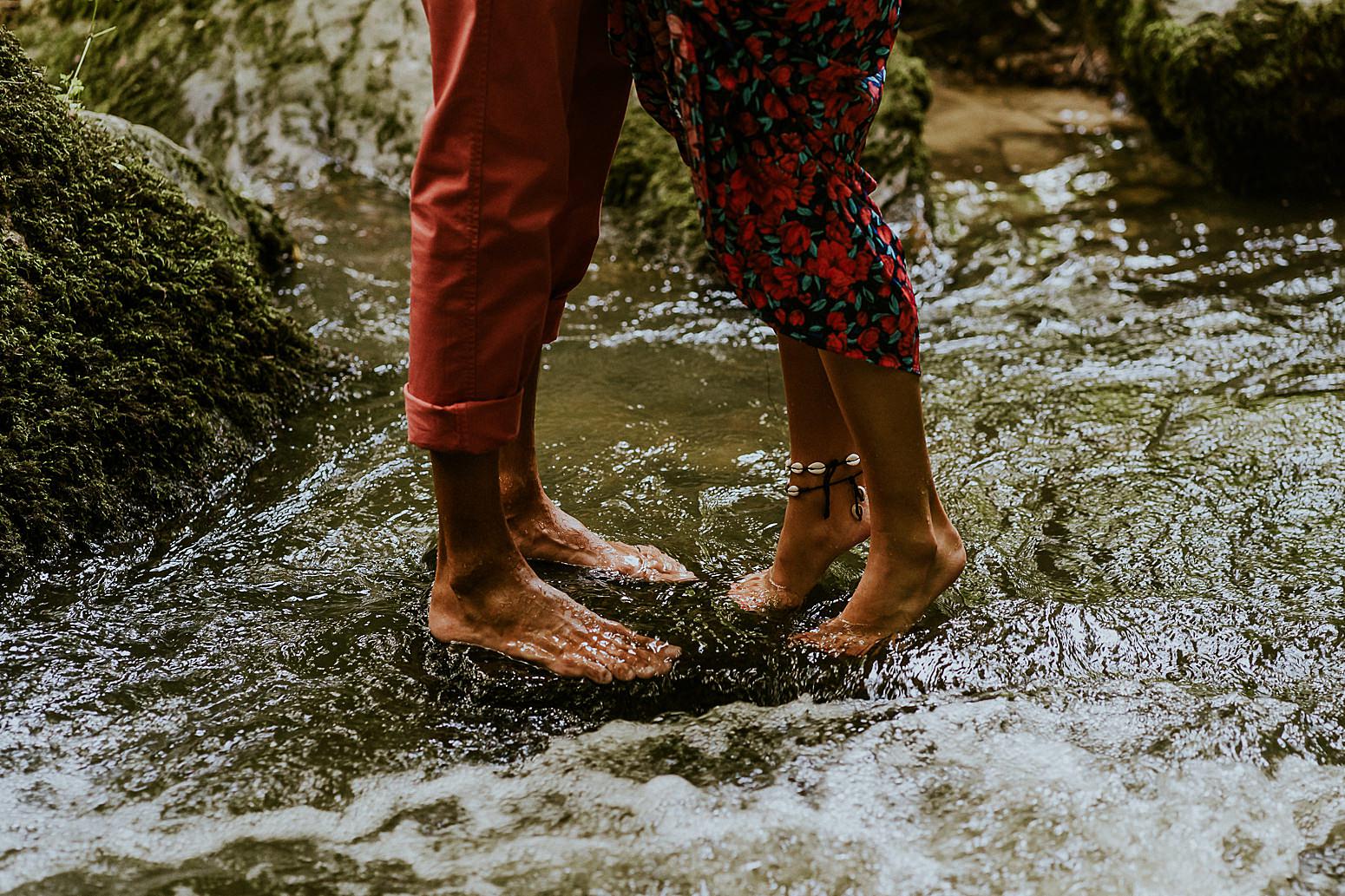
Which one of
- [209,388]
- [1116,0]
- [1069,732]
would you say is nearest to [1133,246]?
Result: [1116,0]

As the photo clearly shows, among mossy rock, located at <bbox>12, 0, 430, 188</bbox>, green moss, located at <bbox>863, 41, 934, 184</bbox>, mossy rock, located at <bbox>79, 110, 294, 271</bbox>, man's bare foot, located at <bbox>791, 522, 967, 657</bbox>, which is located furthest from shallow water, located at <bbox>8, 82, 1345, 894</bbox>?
mossy rock, located at <bbox>12, 0, 430, 188</bbox>

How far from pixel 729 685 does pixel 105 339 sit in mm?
1574

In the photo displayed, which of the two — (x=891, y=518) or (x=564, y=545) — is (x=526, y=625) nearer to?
(x=564, y=545)

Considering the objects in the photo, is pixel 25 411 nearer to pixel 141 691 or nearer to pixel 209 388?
pixel 209 388

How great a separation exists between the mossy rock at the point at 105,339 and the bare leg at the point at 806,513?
4.28 ft

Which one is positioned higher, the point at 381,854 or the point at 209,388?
the point at 209,388

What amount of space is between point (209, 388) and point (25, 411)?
44 cm

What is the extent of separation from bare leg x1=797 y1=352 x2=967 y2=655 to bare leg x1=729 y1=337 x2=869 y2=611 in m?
0.11

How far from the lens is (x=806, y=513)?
2.06m

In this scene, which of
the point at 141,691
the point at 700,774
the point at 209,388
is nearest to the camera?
the point at 700,774

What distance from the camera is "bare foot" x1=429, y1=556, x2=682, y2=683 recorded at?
76.4 inches

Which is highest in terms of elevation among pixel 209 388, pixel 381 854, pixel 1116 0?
pixel 1116 0

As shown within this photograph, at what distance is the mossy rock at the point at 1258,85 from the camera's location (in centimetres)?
458

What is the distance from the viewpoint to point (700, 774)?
169 centimetres
